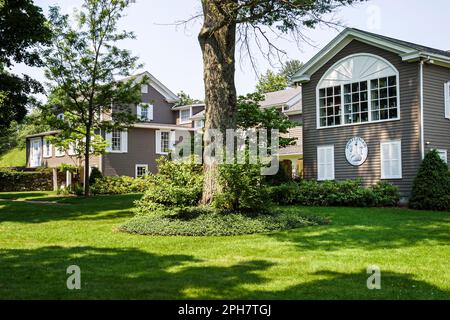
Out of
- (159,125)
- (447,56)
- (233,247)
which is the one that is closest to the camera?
(233,247)

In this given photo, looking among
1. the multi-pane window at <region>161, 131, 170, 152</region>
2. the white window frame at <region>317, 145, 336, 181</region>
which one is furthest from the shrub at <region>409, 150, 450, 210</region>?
the multi-pane window at <region>161, 131, 170, 152</region>

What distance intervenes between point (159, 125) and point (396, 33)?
18181 mm

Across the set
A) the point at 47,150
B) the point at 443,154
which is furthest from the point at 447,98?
the point at 47,150

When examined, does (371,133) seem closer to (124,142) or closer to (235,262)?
(235,262)

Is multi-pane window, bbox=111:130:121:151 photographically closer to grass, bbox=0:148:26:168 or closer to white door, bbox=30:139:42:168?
white door, bbox=30:139:42:168

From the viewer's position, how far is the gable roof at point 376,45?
57.4ft

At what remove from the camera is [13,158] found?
56406 mm

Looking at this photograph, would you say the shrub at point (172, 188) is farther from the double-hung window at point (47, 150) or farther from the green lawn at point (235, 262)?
the double-hung window at point (47, 150)

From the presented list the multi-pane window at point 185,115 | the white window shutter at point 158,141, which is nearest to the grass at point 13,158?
the multi-pane window at point 185,115

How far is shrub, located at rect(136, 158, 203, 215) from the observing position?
1120 centimetres

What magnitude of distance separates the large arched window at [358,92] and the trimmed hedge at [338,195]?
10.2 ft

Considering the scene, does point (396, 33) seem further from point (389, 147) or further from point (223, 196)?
point (223, 196)
